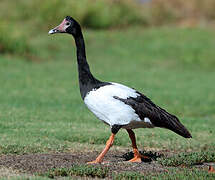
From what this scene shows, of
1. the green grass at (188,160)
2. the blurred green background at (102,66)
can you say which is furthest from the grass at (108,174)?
the blurred green background at (102,66)

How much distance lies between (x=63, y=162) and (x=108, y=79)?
12083mm

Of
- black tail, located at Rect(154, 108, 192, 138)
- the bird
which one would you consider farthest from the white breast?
black tail, located at Rect(154, 108, 192, 138)

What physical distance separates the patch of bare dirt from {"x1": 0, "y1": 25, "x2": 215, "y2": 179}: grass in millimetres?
421

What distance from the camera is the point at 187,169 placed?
783cm

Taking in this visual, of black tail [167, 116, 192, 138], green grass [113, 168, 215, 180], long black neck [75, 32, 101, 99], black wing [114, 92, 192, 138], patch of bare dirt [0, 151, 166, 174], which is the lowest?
green grass [113, 168, 215, 180]

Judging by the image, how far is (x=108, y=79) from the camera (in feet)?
66.1

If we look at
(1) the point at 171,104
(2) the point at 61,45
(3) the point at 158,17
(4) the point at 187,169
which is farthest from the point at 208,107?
(3) the point at 158,17

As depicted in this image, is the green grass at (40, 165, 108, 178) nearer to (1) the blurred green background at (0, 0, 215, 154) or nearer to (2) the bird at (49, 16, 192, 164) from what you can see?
(2) the bird at (49, 16, 192, 164)

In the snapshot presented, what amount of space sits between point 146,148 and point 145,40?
18032 mm

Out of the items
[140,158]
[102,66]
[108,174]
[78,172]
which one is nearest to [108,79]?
[102,66]

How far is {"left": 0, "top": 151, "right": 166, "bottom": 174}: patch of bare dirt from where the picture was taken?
772 cm

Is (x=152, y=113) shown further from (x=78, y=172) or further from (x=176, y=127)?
(x=78, y=172)

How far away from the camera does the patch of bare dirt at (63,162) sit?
304 inches

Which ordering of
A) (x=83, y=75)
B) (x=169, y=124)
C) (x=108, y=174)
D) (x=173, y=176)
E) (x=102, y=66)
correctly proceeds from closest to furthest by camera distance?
(x=173, y=176)
(x=108, y=174)
(x=169, y=124)
(x=83, y=75)
(x=102, y=66)
